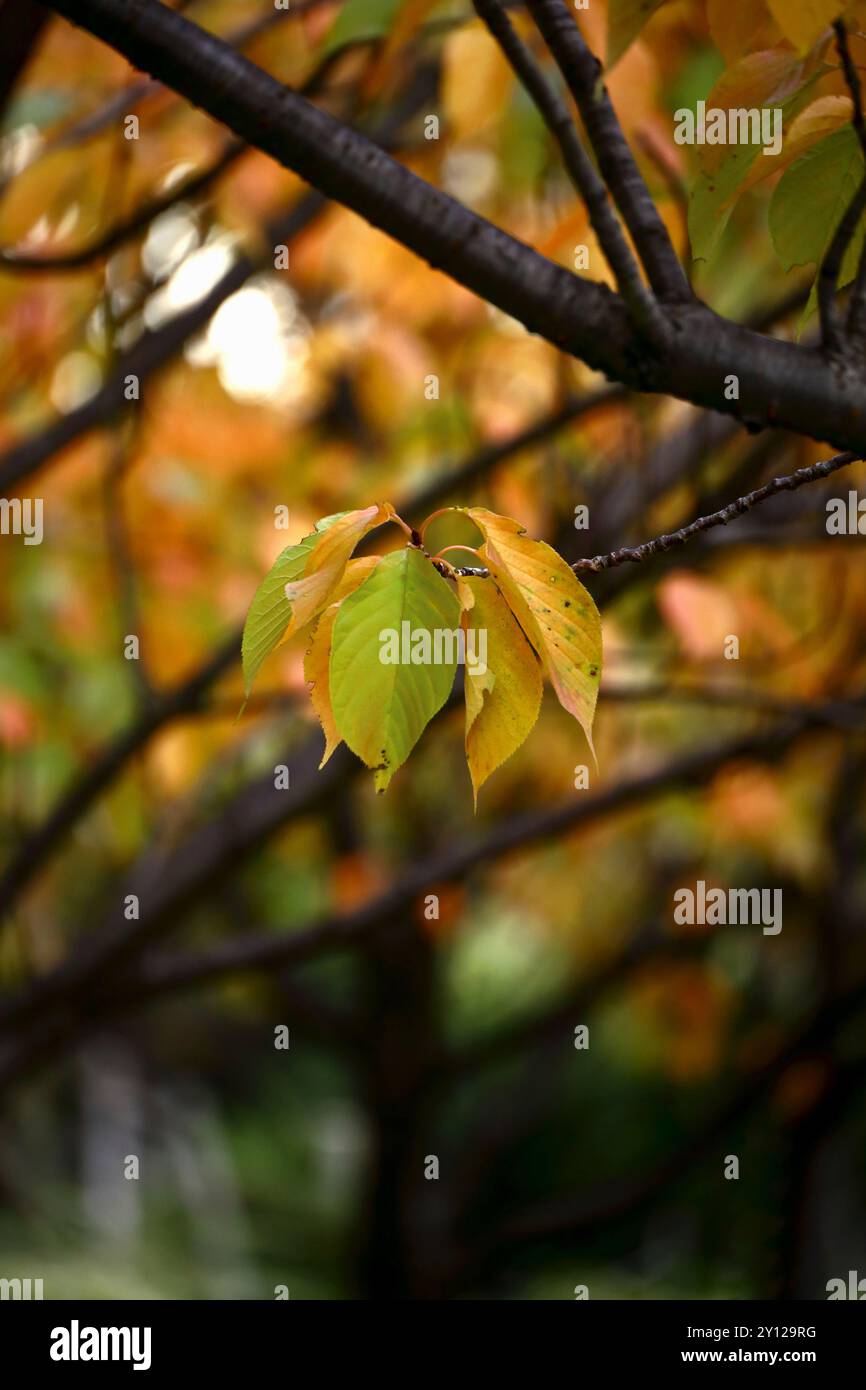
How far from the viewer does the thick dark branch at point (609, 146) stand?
796 mm

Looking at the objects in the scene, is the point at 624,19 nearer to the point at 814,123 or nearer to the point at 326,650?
the point at 814,123

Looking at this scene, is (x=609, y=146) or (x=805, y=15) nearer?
(x=805, y=15)

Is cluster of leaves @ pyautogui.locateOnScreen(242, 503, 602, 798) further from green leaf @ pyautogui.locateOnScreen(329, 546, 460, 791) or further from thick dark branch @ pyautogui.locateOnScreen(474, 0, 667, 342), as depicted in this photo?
thick dark branch @ pyautogui.locateOnScreen(474, 0, 667, 342)

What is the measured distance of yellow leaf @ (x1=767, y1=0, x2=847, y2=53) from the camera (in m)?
0.63

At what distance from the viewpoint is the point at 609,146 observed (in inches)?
32.5


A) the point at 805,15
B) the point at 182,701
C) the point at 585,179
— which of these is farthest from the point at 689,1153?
the point at 805,15

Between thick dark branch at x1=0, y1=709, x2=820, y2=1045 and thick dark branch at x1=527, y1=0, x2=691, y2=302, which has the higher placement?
thick dark branch at x1=527, y1=0, x2=691, y2=302

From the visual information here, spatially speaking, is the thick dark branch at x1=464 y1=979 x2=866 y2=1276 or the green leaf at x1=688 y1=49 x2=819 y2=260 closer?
the green leaf at x1=688 y1=49 x2=819 y2=260

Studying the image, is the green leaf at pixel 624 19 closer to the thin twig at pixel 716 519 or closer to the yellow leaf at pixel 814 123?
the yellow leaf at pixel 814 123

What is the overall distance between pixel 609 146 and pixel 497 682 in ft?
1.39

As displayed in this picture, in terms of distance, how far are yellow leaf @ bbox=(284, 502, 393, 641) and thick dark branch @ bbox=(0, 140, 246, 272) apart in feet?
2.94

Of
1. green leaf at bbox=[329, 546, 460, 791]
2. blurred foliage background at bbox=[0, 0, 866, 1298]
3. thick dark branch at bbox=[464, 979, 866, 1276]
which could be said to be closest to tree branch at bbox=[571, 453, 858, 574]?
green leaf at bbox=[329, 546, 460, 791]

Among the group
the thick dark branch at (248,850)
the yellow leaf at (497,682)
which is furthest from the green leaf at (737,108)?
the thick dark branch at (248,850)
